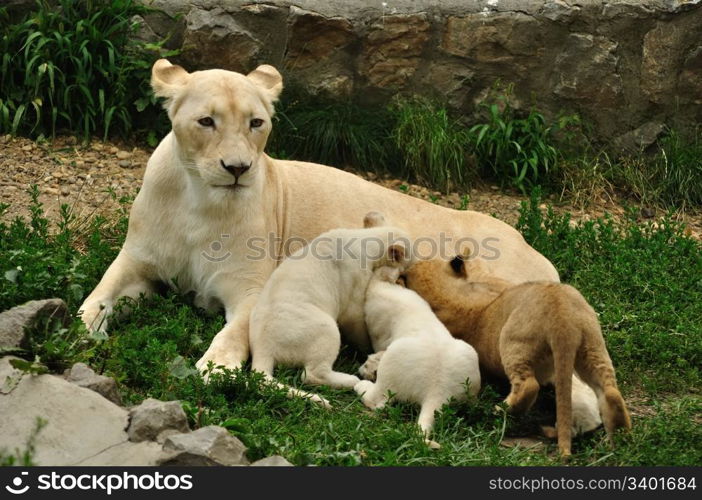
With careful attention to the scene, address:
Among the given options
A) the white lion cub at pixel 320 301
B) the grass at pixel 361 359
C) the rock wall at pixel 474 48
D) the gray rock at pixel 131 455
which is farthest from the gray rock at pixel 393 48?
the gray rock at pixel 131 455

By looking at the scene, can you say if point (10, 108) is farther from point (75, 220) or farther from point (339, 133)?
point (339, 133)

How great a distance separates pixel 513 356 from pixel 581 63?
5.25 m

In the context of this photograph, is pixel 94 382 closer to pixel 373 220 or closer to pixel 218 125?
pixel 218 125

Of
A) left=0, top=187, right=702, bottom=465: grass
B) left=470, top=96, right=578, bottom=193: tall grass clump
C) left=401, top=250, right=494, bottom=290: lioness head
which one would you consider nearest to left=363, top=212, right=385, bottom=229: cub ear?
left=401, top=250, right=494, bottom=290: lioness head

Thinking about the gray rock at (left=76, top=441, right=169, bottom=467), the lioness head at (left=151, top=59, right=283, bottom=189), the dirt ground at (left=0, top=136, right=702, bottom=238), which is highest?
the lioness head at (left=151, top=59, right=283, bottom=189)

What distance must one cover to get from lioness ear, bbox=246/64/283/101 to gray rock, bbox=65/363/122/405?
2564 mm

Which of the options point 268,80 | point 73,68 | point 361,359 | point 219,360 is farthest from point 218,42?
point 219,360

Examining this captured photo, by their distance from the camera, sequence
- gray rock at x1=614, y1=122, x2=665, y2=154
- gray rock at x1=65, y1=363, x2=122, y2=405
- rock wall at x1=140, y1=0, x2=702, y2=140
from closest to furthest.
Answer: gray rock at x1=65, y1=363, x2=122, y2=405 → rock wall at x1=140, y1=0, x2=702, y2=140 → gray rock at x1=614, y1=122, x2=665, y2=154

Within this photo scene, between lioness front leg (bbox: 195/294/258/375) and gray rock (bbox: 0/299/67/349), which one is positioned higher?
gray rock (bbox: 0/299/67/349)

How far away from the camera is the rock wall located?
394 inches

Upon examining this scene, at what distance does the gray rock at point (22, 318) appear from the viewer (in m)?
5.67

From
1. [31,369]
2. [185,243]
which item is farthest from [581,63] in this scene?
[31,369]

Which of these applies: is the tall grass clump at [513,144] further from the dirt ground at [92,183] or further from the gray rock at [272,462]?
the gray rock at [272,462]

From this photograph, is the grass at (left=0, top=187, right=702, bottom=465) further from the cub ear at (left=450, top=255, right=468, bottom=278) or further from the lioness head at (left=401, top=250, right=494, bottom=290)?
the cub ear at (left=450, top=255, right=468, bottom=278)
